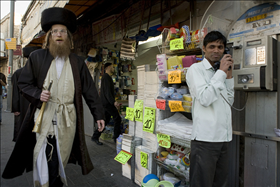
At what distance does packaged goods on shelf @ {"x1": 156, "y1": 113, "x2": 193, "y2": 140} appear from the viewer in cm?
239

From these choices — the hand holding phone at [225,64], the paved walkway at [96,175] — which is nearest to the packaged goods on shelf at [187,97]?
the hand holding phone at [225,64]

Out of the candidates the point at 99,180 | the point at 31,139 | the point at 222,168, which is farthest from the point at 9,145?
the point at 222,168

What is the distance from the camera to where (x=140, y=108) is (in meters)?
3.22

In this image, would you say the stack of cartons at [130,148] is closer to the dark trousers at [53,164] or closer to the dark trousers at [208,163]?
the dark trousers at [53,164]

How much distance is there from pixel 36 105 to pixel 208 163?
176 cm

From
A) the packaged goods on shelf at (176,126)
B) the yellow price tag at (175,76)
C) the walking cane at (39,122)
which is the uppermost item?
the yellow price tag at (175,76)

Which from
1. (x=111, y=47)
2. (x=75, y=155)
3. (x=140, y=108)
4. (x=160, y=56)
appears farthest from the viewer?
(x=111, y=47)

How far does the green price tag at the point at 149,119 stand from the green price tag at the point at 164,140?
19cm

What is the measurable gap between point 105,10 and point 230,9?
3800 millimetres

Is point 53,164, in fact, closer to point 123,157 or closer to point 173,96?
point 123,157

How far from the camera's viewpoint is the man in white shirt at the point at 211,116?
168cm

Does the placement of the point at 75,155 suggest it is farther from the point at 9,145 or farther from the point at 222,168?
the point at 9,145

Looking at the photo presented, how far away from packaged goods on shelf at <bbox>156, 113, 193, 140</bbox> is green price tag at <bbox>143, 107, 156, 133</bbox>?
15 cm

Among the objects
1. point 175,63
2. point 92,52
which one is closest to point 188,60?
point 175,63
